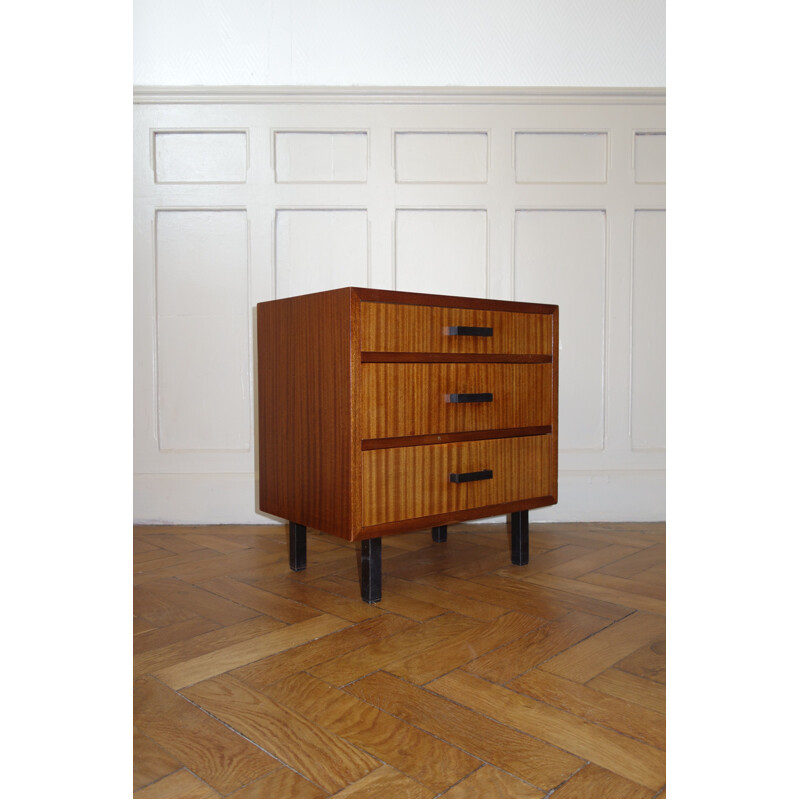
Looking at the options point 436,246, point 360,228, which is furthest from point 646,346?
point 360,228

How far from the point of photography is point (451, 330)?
1501 millimetres

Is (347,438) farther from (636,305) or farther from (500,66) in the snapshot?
(500,66)

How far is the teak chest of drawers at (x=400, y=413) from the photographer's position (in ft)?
4.51

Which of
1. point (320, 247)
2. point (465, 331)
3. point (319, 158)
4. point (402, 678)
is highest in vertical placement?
point (319, 158)

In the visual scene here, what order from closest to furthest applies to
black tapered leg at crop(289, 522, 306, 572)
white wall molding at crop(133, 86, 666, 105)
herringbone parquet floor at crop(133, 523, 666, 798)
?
herringbone parquet floor at crop(133, 523, 666, 798) → black tapered leg at crop(289, 522, 306, 572) → white wall molding at crop(133, 86, 666, 105)

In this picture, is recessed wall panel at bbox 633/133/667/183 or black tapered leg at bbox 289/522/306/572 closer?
black tapered leg at bbox 289/522/306/572

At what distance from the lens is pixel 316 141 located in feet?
7.30

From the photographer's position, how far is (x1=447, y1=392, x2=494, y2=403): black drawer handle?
1.51 m

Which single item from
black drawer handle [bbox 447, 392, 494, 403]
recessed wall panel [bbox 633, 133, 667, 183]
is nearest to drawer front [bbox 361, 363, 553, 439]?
black drawer handle [bbox 447, 392, 494, 403]

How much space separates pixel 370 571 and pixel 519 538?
477mm

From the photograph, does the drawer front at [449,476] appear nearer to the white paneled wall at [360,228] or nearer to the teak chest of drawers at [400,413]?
the teak chest of drawers at [400,413]

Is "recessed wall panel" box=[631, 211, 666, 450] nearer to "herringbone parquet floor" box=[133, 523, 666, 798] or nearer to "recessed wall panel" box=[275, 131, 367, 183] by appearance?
"herringbone parquet floor" box=[133, 523, 666, 798]

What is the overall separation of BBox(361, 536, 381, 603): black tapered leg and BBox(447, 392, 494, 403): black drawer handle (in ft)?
1.18

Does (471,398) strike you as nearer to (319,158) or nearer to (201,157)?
(319,158)
